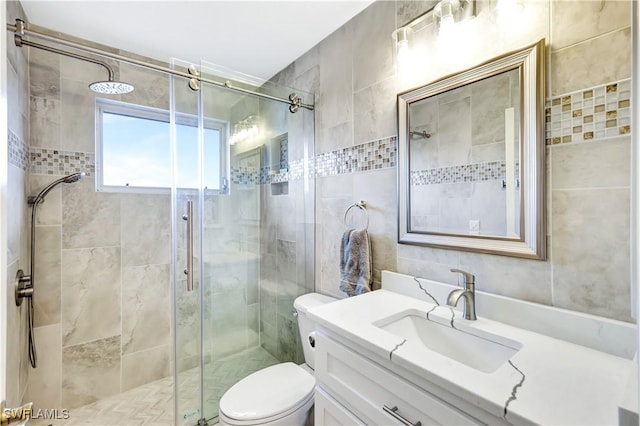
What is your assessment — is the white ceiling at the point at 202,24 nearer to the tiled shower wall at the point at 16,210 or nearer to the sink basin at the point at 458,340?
the tiled shower wall at the point at 16,210

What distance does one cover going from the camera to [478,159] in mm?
1203

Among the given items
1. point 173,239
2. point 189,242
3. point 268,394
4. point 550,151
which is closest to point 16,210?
point 173,239

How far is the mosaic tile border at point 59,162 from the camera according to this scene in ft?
5.90

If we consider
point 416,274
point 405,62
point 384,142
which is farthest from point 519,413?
point 405,62

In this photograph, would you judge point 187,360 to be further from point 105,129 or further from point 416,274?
point 105,129

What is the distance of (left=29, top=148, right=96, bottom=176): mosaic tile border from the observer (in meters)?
1.80

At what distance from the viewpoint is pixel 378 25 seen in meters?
1.58

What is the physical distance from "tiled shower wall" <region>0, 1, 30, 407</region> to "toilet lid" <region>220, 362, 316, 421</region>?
0.99m

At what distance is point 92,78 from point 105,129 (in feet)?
1.10

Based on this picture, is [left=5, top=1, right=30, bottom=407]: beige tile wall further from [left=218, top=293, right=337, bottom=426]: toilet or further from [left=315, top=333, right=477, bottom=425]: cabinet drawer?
[left=315, top=333, right=477, bottom=425]: cabinet drawer

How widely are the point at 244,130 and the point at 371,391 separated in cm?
157

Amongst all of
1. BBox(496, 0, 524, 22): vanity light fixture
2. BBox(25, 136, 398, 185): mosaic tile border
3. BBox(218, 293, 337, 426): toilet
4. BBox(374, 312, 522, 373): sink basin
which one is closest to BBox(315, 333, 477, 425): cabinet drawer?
BBox(374, 312, 522, 373): sink basin

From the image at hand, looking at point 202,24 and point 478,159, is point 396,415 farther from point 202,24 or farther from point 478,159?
point 202,24

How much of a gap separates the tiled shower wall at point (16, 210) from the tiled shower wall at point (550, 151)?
172 cm
